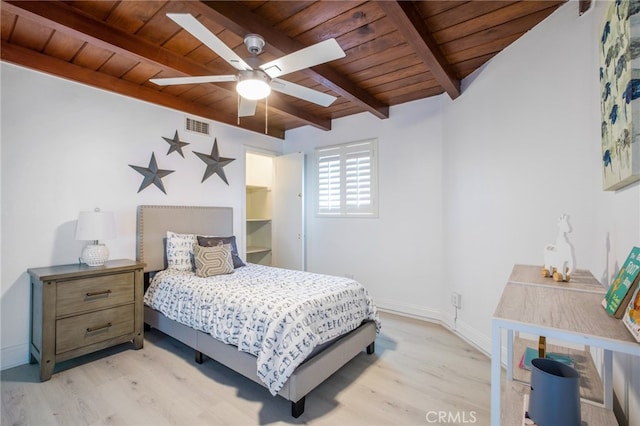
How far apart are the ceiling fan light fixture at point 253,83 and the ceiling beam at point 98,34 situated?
0.95 meters

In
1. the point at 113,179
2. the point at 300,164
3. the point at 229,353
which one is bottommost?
the point at 229,353

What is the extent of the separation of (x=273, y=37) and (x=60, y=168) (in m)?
2.29

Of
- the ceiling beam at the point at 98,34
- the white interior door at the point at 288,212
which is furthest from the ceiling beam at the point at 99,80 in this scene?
the white interior door at the point at 288,212

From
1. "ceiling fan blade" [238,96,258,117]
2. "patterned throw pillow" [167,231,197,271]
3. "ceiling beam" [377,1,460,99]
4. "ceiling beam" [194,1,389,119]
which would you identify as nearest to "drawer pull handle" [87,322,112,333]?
"patterned throw pillow" [167,231,197,271]

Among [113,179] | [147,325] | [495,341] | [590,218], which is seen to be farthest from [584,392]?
[113,179]

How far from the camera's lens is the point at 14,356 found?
2383mm

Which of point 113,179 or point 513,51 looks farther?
point 113,179

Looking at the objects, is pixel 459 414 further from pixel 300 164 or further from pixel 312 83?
pixel 300 164

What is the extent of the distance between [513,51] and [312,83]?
69.7 inches

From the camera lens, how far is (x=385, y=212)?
3.80m

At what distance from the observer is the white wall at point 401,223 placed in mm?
3434

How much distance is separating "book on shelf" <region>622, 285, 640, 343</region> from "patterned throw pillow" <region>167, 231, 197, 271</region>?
10.9 feet

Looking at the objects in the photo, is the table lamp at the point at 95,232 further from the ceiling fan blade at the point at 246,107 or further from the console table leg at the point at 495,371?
the console table leg at the point at 495,371

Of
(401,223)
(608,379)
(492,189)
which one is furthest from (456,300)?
(608,379)
